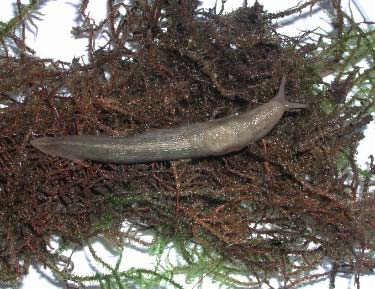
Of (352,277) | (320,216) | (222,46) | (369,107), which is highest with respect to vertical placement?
(222,46)

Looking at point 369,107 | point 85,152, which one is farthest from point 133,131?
point 369,107

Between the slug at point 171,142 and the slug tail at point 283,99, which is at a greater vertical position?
the slug tail at point 283,99

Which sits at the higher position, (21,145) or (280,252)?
(21,145)

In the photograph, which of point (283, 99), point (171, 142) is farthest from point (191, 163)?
point (283, 99)

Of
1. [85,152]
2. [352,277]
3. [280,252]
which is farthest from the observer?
[352,277]

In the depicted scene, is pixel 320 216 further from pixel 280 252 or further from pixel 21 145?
pixel 21 145
